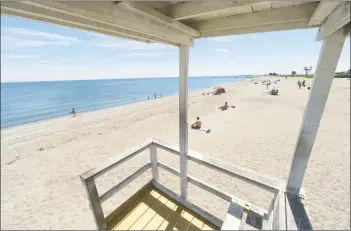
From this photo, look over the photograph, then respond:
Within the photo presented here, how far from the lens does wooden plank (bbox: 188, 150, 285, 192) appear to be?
70.9 inches

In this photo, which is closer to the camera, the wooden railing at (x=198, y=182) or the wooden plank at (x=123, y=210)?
the wooden railing at (x=198, y=182)

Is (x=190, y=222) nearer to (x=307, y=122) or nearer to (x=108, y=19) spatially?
(x=307, y=122)

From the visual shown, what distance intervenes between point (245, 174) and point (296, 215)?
2.14 feet

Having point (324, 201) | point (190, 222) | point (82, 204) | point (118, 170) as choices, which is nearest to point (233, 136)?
point (324, 201)

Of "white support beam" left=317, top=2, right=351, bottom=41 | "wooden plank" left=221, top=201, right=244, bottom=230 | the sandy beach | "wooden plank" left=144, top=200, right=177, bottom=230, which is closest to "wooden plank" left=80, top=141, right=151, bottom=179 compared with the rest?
"wooden plank" left=144, top=200, right=177, bottom=230

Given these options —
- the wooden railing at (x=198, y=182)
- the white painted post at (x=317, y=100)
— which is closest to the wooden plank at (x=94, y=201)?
the wooden railing at (x=198, y=182)

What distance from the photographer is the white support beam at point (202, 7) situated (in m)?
1.17

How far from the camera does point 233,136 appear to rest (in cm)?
810

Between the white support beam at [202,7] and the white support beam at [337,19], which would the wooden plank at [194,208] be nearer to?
the white support beam at [337,19]

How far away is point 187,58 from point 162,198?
2529 mm

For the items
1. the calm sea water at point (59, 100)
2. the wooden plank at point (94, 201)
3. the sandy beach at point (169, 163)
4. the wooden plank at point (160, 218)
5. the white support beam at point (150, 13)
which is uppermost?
the white support beam at point (150, 13)

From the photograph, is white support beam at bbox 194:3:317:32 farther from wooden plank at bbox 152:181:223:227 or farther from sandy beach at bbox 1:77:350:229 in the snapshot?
sandy beach at bbox 1:77:350:229

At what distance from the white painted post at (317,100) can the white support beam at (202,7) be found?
600 mm

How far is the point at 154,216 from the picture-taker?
2697 millimetres
